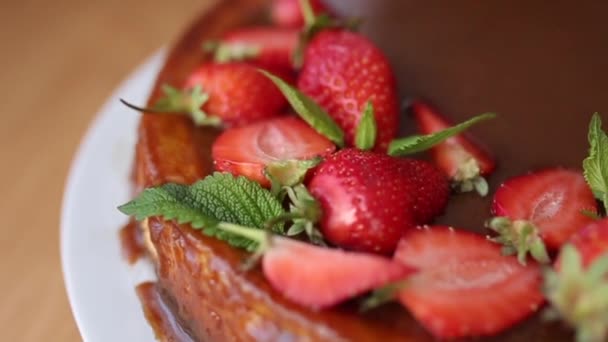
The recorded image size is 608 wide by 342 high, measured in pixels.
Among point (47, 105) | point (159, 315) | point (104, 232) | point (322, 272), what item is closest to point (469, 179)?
point (322, 272)

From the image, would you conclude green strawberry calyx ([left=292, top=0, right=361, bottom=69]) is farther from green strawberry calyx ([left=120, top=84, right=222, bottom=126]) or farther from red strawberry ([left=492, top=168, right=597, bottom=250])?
red strawberry ([left=492, top=168, right=597, bottom=250])

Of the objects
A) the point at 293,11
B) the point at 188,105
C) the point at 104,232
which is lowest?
the point at 104,232

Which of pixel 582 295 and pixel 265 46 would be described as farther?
pixel 265 46

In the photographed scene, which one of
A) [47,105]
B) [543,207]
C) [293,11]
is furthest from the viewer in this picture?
[47,105]

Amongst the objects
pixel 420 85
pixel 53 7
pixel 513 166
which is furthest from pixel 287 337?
pixel 53 7

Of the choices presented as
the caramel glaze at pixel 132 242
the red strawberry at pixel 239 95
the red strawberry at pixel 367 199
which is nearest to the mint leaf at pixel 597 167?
the red strawberry at pixel 367 199

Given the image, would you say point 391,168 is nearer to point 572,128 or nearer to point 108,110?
point 572,128

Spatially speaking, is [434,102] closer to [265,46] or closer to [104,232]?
[265,46]
